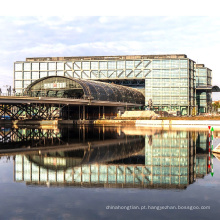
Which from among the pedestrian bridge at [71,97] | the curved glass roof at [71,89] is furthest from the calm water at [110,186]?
the curved glass roof at [71,89]

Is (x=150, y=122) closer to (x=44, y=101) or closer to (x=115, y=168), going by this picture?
(x=44, y=101)

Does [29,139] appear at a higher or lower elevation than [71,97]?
lower

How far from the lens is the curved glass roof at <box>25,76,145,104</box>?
13382cm

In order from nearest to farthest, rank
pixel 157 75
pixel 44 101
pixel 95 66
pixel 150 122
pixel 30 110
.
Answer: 1. pixel 150 122
2. pixel 44 101
3. pixel 30 110
4. pixel 157 75
5. pixel 95 66

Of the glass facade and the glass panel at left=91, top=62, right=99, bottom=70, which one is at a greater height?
the glass panel at left=91, top=62, right=99, bottom=70

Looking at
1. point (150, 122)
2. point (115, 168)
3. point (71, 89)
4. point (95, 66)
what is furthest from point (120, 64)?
point (115, 168)

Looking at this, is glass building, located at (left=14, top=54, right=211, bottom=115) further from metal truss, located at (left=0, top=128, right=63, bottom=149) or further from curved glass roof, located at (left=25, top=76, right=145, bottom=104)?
metal truss, located at (left=0, top=128, right=63, bottom=149)

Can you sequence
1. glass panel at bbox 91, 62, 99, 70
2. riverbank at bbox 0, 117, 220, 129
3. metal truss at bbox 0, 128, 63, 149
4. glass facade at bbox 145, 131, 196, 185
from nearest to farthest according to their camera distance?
glass facade at bbox 145, 131, 196, 185 → metal truss at bbox 0, 128, 63, 149 → riverbank at bbox 0, 117, 220, 129 → glass panel at bbox 91, 62, 99, 70

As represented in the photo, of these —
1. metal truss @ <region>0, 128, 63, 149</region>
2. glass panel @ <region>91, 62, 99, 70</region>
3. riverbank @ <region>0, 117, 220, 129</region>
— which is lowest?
metal truss @ <region>0, 128, 63, 149</region>

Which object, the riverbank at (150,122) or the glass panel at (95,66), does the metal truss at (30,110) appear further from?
the glass panel at (95,66)

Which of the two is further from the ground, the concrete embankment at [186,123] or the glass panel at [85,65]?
the glass panel at [85,65]

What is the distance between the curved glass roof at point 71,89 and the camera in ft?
439

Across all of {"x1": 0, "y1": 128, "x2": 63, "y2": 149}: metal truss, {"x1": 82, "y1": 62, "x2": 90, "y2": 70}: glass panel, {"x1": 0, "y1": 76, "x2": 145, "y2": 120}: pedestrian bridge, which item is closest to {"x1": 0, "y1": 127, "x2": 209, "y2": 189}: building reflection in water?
{"x1": 0, "y1": 128, "x2": 63, "y2": 149}: metal truss

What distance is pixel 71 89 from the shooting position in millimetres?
135750
